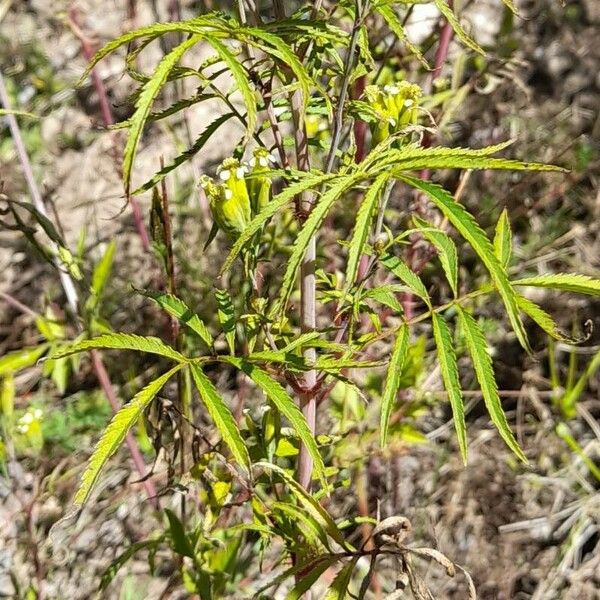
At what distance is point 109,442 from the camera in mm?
939

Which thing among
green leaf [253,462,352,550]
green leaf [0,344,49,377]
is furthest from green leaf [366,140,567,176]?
green leaf [0,344,49,377]

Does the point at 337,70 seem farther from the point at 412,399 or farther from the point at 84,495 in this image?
the point at 412,399

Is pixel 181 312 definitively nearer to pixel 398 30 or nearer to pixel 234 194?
pixel 234 194

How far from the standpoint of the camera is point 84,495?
928 millimetres

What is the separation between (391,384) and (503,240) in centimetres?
38

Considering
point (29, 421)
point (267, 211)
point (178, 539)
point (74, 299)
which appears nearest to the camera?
point (267, 211)

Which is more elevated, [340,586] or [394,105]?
[394,105]

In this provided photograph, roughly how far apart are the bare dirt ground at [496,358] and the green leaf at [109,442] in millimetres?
846

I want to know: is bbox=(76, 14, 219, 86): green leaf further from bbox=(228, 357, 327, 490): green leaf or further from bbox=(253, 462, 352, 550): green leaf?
bbox=(253, 462, 352, 550): green leaf

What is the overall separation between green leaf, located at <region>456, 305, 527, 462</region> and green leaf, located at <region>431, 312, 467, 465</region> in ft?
0.09

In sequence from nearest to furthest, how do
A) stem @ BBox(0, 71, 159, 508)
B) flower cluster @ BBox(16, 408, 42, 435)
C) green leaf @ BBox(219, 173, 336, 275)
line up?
green leaf @ BBox(219, 173, 336, 275) < stem @ BBox(0, 71, 159, 508) < flower cluster @ BBox(16, 408, 42, 435)

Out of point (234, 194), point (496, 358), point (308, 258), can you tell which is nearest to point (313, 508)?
point (308, 258)

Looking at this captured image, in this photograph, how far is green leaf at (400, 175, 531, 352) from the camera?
89 cm

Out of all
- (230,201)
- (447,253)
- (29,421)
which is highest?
(230,201)
